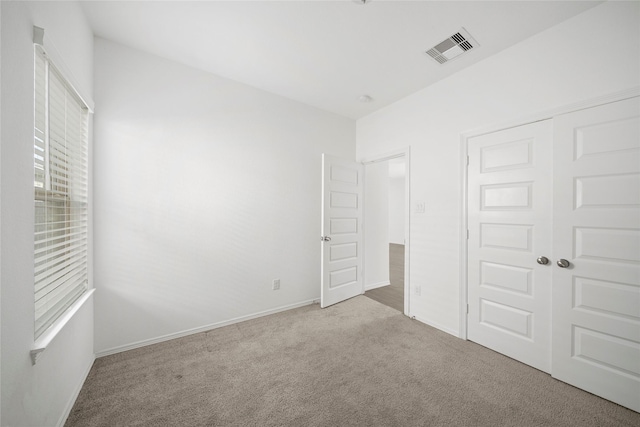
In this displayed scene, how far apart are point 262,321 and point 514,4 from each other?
12.3 feet

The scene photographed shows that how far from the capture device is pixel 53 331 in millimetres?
1393

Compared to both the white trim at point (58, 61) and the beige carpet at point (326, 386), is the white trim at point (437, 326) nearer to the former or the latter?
the beige carpet at point (326, 386)

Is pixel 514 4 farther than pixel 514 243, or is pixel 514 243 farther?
pixel 514 243

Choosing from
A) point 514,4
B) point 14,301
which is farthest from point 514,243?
point 14,301

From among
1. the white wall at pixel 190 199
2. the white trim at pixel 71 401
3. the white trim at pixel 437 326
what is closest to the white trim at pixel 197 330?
the white wall at pixel 190 199

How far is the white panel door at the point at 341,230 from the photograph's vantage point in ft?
10.9

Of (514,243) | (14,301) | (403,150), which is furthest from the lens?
(403,150)

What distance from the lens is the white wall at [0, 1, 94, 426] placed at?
101 centimetres

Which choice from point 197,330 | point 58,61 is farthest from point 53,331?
point 58,61

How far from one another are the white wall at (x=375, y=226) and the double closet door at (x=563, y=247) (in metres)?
1.81

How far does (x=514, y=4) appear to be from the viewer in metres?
1.79

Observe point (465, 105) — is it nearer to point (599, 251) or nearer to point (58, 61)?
point (599, 251)

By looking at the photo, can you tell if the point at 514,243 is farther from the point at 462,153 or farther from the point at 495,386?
the point at 495,386

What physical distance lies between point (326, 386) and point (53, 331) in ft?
5.80
